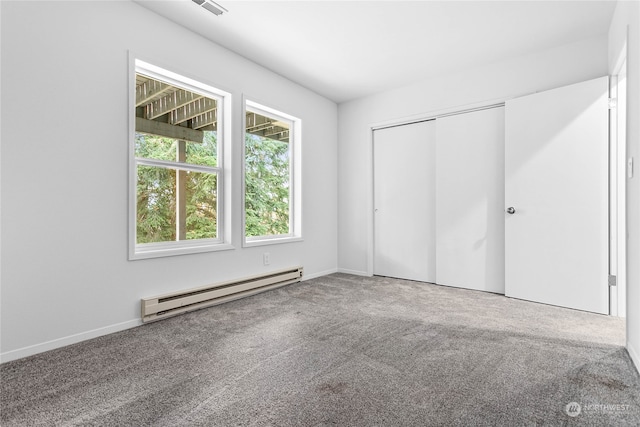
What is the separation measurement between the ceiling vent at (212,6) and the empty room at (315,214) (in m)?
0.02

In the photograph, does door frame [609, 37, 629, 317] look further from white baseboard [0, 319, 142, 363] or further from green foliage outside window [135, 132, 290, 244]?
white baseboard [0, 319, 142, 363]

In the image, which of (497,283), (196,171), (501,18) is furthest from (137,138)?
(497,283)

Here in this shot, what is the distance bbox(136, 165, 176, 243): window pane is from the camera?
2678 millimetres

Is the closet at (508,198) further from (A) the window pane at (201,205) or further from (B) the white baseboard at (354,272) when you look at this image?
(A) the window pane at (201,205)

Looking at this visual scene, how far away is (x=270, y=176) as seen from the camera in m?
3.91

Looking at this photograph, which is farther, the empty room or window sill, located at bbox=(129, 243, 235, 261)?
window sill, located at bbox=(129, 243, 235, 261)

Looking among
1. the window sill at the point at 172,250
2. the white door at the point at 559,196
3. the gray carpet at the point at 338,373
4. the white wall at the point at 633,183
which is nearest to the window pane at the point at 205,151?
the window sill at the point at 172,250

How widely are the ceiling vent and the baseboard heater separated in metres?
2.36

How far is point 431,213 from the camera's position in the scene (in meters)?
4.02

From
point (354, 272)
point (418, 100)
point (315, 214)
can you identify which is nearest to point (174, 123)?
point (315, 214)

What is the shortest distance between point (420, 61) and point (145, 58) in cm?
271

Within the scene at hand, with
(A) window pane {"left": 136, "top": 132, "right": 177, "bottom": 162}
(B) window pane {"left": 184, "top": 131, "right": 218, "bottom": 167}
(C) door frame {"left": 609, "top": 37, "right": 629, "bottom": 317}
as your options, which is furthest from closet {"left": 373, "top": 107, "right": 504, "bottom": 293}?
(A) window pane {"left": 136, "top": 132, "right": 177, "bottom": 162}

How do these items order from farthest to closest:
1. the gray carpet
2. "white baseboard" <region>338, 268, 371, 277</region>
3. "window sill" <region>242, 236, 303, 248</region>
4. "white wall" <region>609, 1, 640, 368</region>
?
"white baseboard" <region>338, 268, 371, 277</region> < "window sill" <region>242, 236, 303, 248</region> < "white wall" <region>609, 1, 640, 368</region> < the gray carpet

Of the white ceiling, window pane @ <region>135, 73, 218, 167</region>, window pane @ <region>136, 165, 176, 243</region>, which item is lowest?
window pane @ <region>136, 165, 176, 243</region>
